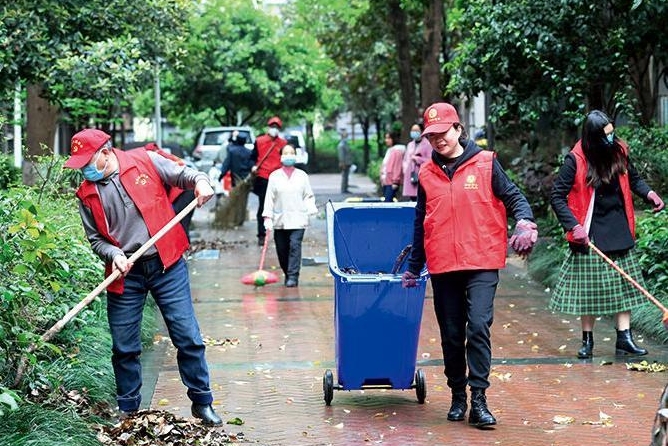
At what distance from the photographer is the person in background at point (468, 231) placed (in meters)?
7.01

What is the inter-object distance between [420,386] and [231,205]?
13.4m

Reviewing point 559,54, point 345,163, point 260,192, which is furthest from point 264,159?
point 345,163

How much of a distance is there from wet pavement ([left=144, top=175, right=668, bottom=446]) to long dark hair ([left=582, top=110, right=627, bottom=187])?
1365mm

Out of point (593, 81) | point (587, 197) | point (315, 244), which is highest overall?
point (593, 81)

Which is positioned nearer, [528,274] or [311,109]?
[528,274]

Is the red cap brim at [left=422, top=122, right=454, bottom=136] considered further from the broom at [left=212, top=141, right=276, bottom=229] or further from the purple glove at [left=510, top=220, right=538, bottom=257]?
the broom at [left=212, top=141, right=276, bottom=229]

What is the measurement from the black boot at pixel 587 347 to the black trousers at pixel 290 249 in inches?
204

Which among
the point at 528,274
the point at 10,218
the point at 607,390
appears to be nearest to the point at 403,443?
the point at 607,390

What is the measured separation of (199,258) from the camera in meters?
17.5

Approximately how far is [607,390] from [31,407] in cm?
380

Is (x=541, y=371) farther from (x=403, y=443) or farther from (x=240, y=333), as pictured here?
(x=240, y=333)

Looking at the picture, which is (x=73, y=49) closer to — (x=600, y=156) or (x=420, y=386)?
(x=600, y=156)

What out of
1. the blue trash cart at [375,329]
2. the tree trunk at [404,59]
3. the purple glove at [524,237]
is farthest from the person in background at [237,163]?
the purple glove at [524,237]

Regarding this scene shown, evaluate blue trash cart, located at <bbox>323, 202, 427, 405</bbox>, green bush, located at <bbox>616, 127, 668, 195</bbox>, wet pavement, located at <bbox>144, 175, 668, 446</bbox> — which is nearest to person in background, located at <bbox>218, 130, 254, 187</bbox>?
wet pavement, located at <bbox>144, 175, 668, 446</bbox>
